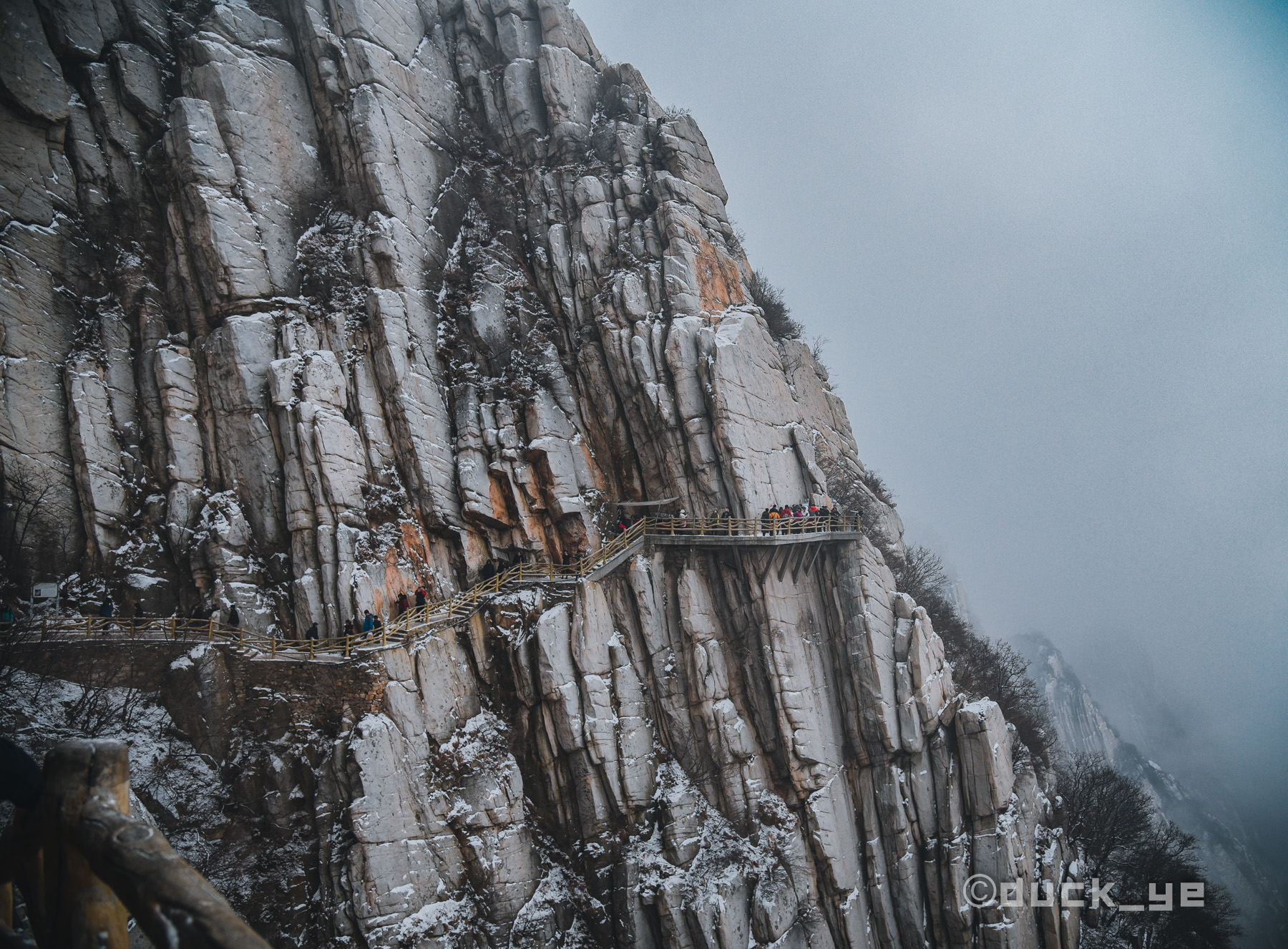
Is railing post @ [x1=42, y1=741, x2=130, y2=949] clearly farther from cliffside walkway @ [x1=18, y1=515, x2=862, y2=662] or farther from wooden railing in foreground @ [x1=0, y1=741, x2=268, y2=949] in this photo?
cliffside walkway @ [x1=18, y1=515, x2=862, y2=662]

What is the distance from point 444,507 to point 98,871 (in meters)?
25.6

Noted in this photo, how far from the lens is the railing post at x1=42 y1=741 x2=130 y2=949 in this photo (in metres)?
3.42

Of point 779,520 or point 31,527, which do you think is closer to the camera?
point 31,527

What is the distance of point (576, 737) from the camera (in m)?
24.9

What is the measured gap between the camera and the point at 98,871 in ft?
11.0

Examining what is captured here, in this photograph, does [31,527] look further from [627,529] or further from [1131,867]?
[1131,867]

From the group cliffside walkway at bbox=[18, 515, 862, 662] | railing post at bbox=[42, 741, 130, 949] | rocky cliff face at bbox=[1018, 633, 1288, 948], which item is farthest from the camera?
rocky cliff face at bbox=[1018, 633, 1288, 948]

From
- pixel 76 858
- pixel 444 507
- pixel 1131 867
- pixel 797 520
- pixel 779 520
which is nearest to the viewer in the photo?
pixel 76 858

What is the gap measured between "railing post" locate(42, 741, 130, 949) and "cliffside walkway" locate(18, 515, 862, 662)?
2059 centimetres

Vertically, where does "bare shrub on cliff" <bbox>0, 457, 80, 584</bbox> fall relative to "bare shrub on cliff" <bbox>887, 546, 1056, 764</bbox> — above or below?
above

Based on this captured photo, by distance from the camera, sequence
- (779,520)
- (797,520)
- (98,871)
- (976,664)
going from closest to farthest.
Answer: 1. (98,871)
2. (779,520)
3. (797,520)
4. (976,664)

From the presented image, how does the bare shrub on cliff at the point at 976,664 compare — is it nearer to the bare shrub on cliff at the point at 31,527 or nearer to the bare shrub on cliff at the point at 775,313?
the bare shrub on cliff at the point at 775,313

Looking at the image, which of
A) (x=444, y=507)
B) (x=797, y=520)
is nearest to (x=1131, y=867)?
(x=797, y=520)

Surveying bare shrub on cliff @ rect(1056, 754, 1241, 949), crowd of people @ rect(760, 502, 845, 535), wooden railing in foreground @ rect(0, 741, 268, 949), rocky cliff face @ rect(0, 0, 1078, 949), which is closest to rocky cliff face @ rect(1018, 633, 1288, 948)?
bare shrub on cliff @ rect(1056, 754, 1241, 949)
